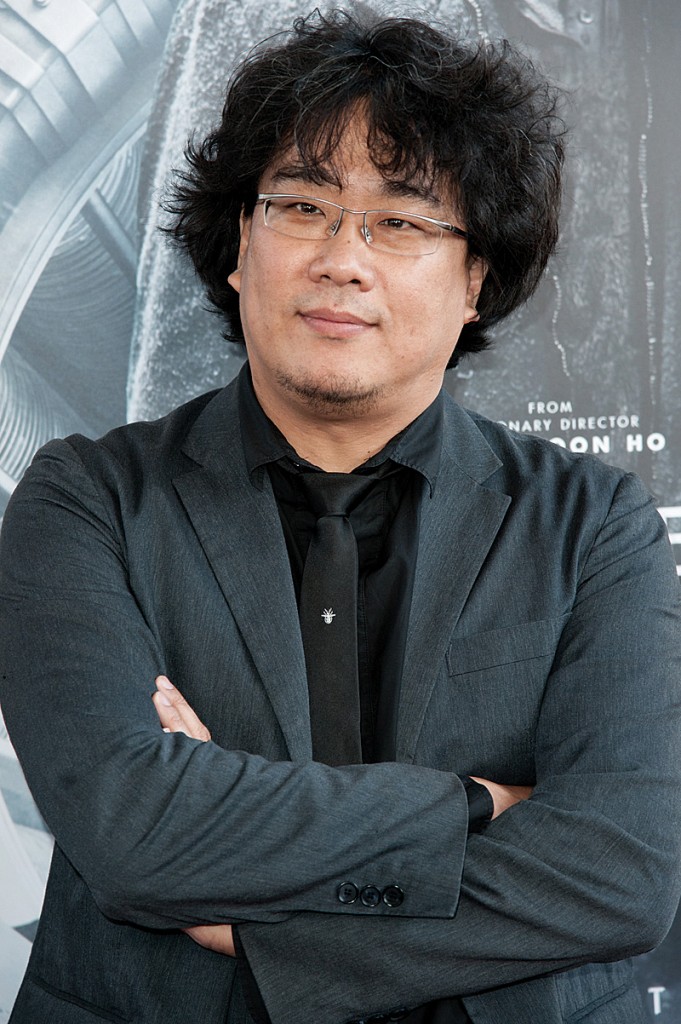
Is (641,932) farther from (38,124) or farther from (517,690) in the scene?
(38,124)

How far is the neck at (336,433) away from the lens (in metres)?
1.85

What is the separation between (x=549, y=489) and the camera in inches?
74.5

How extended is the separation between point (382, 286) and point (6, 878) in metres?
1.40

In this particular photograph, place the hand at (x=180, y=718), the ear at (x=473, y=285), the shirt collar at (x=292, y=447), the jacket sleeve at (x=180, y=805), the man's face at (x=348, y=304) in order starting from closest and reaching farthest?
the jacket sleeve at (x=180, y=805) < the hand at (x=180, y=718) < the man's face at (x=348, y=304) < the shirt collar at (x=292, y=447) < the ear at (x=473, y=285)

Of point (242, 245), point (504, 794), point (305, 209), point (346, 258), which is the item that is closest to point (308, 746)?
point (504, 794)

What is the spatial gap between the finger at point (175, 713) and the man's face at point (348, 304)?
49 cm

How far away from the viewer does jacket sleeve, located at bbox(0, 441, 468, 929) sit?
1.41m

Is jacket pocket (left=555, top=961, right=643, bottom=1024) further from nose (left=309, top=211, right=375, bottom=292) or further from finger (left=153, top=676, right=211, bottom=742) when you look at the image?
nose (left=309, top=211, right=375, bottom=292)

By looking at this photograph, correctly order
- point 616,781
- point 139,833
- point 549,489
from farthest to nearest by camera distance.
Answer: point 549,489 < point 616,781 < point 139,833

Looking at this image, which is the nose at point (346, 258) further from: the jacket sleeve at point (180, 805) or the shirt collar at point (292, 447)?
the jacket sleeve at point (180, 805)

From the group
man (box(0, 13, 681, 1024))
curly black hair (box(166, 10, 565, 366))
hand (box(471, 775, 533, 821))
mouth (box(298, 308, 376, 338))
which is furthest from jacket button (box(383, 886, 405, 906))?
curly black hair (box(166, 10, 565, 366))

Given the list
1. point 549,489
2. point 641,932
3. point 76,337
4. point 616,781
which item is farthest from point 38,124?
point 641,932

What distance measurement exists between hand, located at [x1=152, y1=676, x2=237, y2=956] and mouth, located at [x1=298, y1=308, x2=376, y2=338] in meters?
0.57

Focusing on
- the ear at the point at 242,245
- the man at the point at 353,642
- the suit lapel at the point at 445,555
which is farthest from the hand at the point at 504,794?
the ear at the point at 242,245
